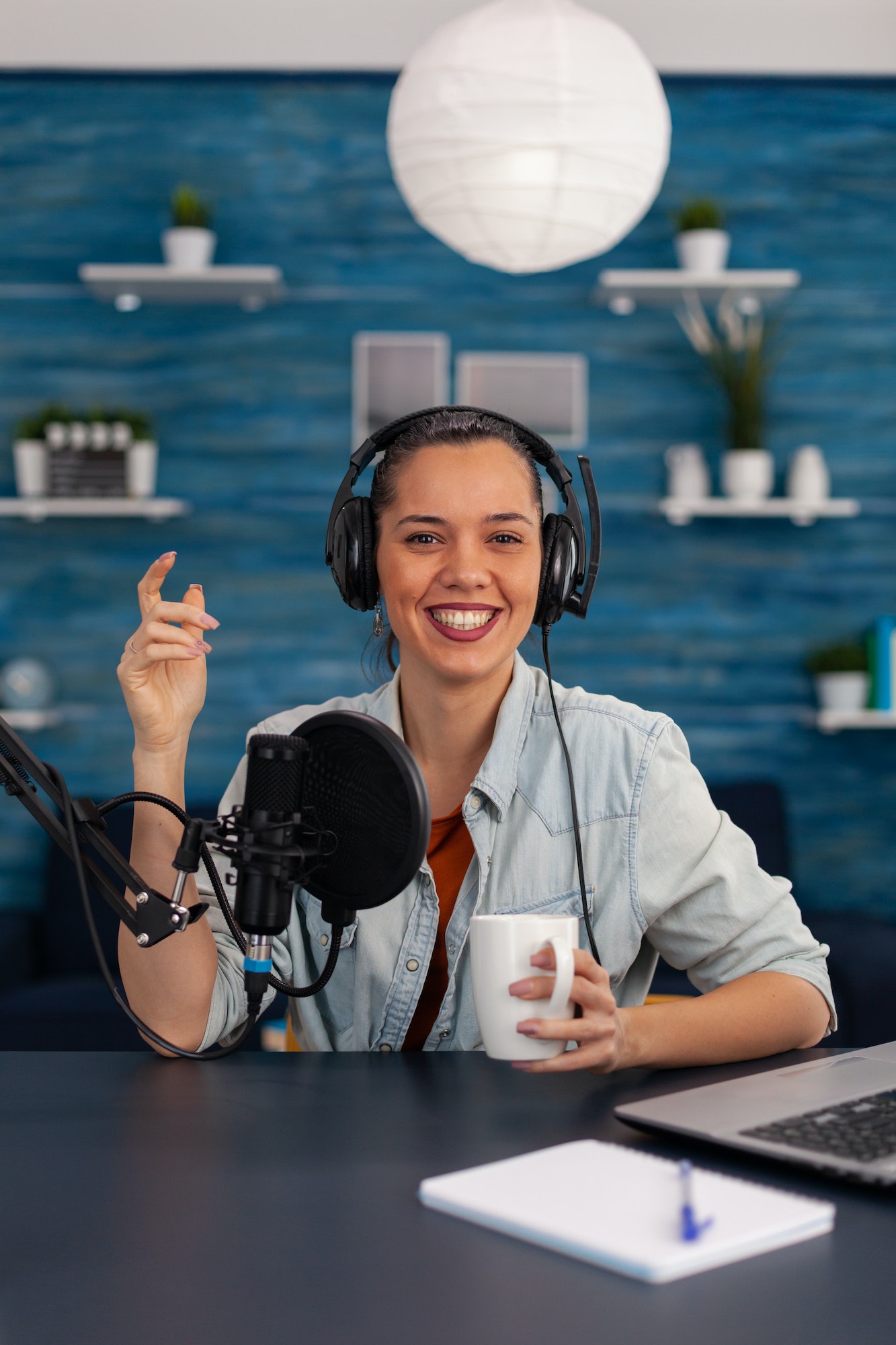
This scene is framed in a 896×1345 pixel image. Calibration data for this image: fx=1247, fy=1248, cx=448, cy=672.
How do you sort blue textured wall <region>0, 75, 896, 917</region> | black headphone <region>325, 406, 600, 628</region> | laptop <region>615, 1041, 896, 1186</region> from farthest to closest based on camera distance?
blue textured wall <region>0, 75, 896, 917</region>, black headphone <region>325, 406, 600, 628</region>, laptop <region>615, 1041, 896, 1186</region>

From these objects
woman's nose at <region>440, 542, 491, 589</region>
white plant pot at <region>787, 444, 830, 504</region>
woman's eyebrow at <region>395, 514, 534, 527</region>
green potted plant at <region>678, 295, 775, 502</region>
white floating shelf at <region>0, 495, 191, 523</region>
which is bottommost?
woman's nose at <region>440, 542, 491, 589</region>

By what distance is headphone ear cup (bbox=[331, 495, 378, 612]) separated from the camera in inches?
56.4

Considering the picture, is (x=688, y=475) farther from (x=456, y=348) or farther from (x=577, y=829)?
(x=577, y=829)

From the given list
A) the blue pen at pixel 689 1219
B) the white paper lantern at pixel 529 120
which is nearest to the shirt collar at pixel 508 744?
the blue pen at pixel 689 1219

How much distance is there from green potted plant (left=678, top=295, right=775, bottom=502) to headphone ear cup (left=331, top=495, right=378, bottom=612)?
2270 millimetres

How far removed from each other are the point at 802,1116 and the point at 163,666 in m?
0.66

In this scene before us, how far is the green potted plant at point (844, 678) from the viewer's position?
3.51m

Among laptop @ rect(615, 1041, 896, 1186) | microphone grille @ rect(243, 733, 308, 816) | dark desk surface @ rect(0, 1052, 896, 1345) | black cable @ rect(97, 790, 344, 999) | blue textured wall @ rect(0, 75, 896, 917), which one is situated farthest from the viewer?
blue textured wall @ rect(0, 75, 896, 917)

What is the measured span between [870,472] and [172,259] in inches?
83.1

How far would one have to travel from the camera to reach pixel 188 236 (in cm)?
346

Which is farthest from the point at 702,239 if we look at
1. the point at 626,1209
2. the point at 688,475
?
the point at 626,1209

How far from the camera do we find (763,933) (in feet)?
4.17

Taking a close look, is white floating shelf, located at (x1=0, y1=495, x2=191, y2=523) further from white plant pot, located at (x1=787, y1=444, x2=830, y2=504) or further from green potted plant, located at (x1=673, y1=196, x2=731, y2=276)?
white plant pot, located at (x1=787, y1=444, x2=830, y2=504)

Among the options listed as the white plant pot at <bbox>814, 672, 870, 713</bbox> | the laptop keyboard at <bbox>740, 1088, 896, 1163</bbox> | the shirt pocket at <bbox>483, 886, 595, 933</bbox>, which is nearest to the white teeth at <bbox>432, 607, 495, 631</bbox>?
the shirt pocket at <bbox>483, 886, 595, 933</bbox>
